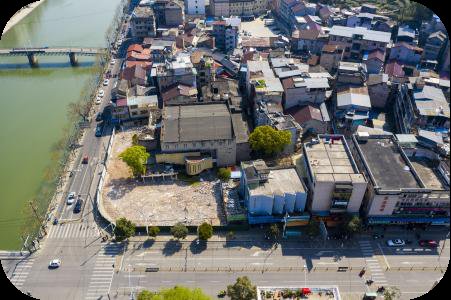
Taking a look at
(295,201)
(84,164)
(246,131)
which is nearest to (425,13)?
(246,131)

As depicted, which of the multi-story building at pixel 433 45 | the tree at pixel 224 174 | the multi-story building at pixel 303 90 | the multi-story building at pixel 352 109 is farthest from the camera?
the multi-story building at pixel 433 45

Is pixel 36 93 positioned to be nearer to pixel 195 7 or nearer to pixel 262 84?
pixel 262 84

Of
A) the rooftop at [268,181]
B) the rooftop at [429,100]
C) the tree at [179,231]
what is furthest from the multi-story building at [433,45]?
the tree at [179,231]

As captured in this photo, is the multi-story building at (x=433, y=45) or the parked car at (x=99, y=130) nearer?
the parked car at (x=99, y=130)

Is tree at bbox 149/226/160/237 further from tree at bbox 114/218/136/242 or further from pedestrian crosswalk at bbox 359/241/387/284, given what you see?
pedestrian crosswalk at bbox 359/241/387/284

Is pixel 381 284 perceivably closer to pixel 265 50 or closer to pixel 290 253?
pixel 290 253

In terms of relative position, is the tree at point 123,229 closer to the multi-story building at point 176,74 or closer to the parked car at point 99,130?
the parked car at point 99,130

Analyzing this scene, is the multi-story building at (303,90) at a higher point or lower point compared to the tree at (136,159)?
higher
